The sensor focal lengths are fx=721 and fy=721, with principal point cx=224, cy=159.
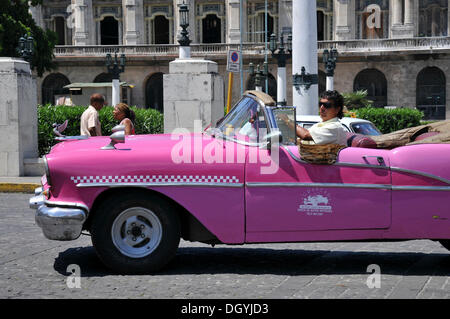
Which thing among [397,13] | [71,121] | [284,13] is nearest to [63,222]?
[71,121]

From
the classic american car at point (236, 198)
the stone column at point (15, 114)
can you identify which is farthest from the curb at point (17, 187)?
the classic american car at point (236, 198)

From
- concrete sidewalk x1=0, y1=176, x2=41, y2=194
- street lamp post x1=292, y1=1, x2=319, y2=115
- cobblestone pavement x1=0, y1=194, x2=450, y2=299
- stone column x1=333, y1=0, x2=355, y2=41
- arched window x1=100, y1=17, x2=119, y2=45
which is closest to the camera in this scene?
cobblestone pavement x1=0, y1=194, x2=450, y2=299

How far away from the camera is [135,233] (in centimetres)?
627

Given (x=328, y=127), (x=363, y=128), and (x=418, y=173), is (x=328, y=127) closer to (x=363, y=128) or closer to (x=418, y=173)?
(x=418, y=173)

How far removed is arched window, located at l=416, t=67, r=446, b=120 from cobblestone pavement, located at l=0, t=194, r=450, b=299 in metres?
45.6

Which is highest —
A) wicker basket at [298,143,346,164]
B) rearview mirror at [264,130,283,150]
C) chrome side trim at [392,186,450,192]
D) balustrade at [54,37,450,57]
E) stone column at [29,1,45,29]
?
stone column at [29,1,45,29]

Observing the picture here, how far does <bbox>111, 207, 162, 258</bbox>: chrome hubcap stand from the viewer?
6258mm

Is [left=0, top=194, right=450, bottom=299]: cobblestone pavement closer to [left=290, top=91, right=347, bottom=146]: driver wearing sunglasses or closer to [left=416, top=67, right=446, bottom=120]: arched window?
[left=290, top=91, right=347, bottom=146]: driver wearing sunglasses

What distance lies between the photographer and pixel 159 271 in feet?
20.9

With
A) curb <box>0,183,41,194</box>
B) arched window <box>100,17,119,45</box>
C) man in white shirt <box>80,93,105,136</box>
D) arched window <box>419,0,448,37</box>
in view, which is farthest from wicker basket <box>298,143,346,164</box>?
arched window <box>100,17,119,45</box>

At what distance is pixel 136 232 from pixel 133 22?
52570mm
